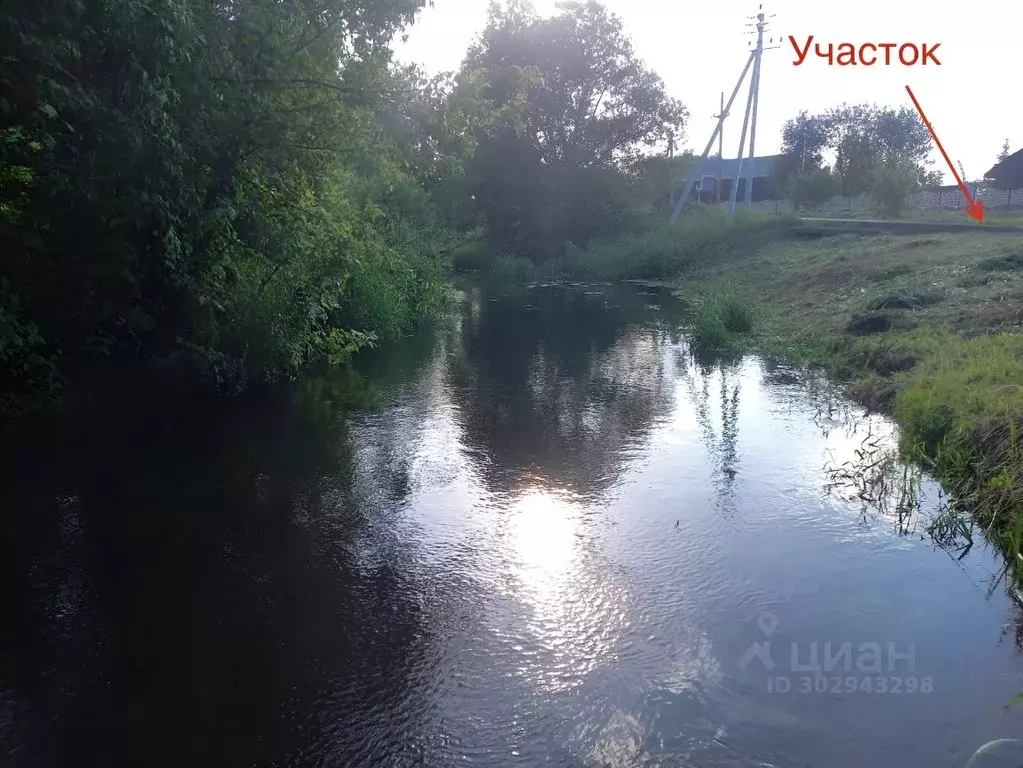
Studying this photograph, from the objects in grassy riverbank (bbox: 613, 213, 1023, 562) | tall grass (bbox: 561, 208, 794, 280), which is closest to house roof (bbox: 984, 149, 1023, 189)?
tall grass (bbox: 561, 208, 794, 280)

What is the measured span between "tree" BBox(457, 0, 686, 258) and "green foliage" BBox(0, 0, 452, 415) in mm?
29813

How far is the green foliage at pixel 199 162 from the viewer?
859cm

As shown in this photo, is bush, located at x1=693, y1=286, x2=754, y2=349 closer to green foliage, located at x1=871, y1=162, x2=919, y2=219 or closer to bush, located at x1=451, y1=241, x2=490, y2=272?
green foliage, located at x1=871, y1=162, x2=919, y2=219

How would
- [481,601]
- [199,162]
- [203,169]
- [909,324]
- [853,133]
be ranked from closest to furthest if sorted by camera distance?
[481,601], [199,162], [203,169], [909,324], [853,133]

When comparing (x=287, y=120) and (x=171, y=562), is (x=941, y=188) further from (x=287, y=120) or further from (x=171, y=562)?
(x=171, y=562)

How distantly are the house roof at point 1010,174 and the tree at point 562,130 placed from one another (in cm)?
1819

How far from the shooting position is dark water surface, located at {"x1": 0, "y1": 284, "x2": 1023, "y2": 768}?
4992 mm

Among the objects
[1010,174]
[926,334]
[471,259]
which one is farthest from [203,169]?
[1010,174]

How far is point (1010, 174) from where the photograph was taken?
43.7 metres

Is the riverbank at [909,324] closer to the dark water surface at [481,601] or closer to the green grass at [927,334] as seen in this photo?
the green grass at [927,334]

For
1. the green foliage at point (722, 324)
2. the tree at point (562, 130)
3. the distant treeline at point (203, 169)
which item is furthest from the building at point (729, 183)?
the distant treeline at point (203, 169)

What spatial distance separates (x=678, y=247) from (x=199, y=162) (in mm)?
28325

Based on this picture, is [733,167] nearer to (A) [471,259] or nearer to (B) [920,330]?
(A) [471,259]

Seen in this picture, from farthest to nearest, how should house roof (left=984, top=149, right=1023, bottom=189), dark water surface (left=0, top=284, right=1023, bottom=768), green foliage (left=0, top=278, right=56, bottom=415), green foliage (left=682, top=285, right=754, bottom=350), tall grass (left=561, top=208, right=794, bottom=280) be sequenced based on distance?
house roof (left=984, top=149, right=1023, bottom=189), tall grass (left=561, top=208, right=794, bottom=280), green foliage (left=682, top=285, right=754, bottom=350), green foliage (left=0, top=278, right=56, bottom=415), dark water surface (left=0, top=284, right=1023, bottom=768)
